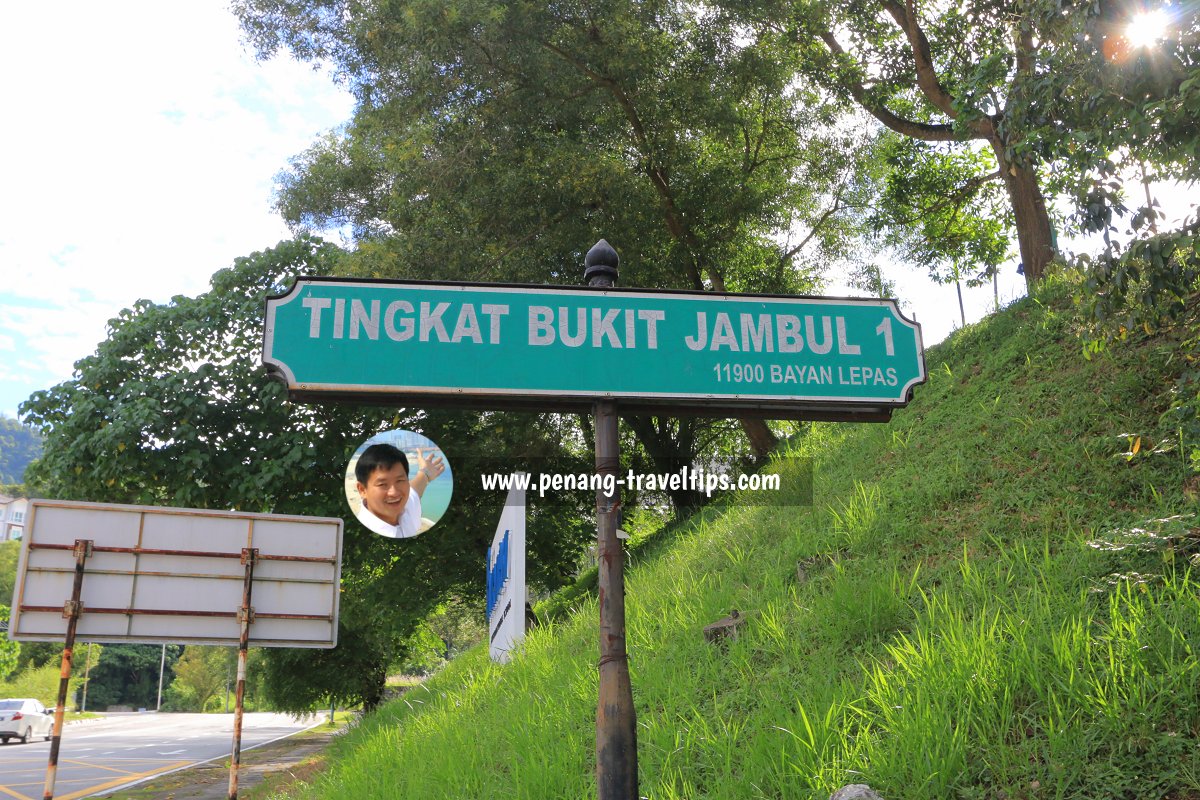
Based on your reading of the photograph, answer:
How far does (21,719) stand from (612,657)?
30.2m

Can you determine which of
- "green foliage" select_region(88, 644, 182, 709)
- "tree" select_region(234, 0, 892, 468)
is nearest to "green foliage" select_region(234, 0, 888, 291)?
"tree" select_region(234, 0, 892, 468)

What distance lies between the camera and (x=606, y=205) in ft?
45.3

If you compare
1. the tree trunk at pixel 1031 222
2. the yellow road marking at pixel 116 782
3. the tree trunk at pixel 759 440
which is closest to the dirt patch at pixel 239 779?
the yellow road marking at pixel 116 782

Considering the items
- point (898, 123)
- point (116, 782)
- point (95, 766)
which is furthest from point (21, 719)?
point (898, 123)

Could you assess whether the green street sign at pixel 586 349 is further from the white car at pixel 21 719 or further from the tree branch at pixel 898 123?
the white car at pixel 21 719

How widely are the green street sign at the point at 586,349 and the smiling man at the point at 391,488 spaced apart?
36.0 ft

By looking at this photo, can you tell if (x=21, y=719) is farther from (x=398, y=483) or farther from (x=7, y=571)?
(x=7, y=571)

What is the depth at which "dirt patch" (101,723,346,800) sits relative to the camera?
44.3 ft

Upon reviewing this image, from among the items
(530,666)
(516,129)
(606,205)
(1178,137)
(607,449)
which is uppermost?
(516,129)

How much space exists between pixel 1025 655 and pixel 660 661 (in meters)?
2.57

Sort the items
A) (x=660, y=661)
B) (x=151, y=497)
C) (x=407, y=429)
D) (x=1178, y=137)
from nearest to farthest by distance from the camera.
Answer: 1. (x=1178, y=137)
2. (x=660, y=661)
3. (x=151, y=497)
4. (x=407, y=429)

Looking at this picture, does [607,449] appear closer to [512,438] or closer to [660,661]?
[660,661]

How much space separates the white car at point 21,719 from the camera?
25047mm

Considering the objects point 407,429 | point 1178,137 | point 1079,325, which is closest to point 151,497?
point 407,429
